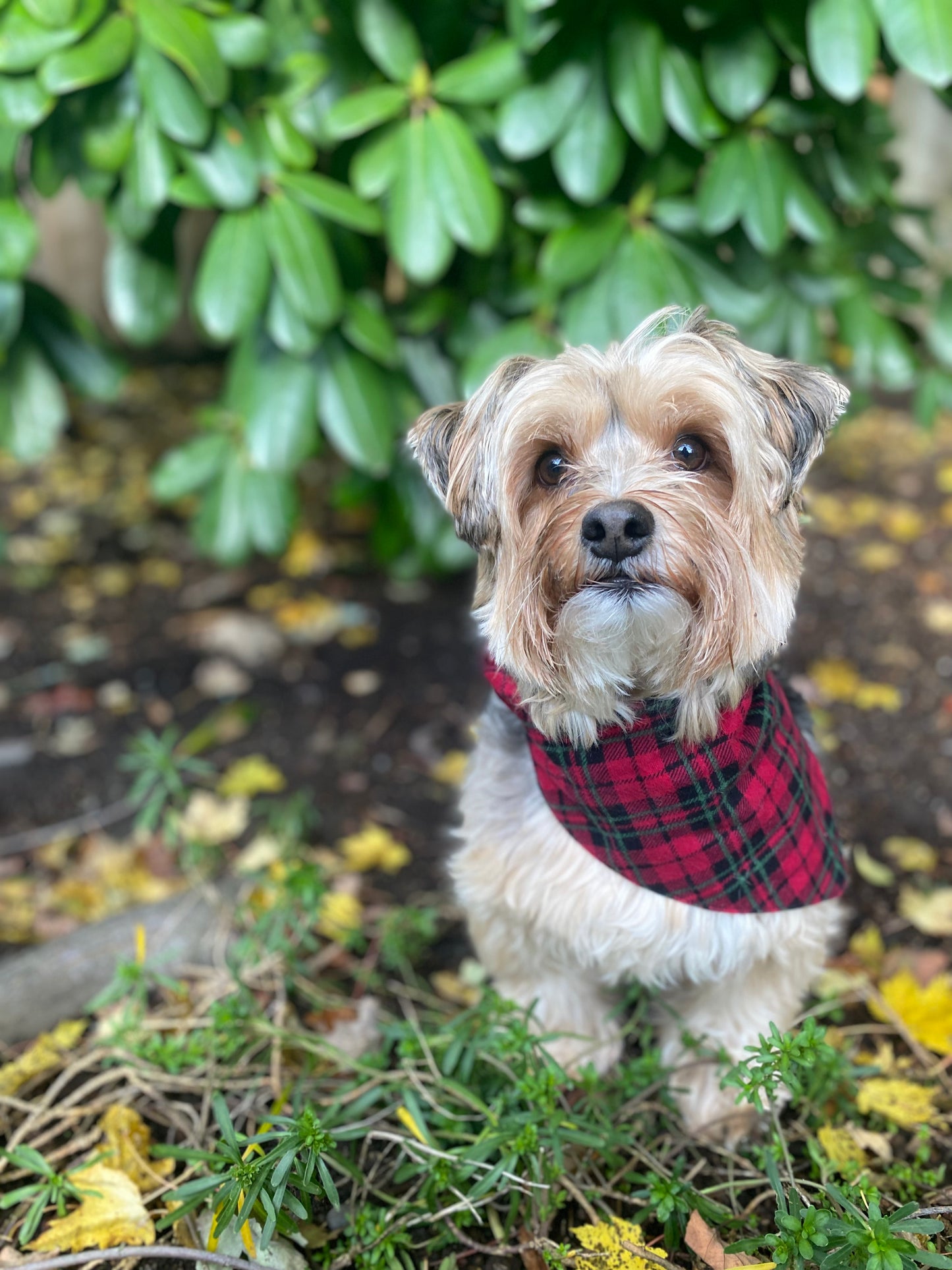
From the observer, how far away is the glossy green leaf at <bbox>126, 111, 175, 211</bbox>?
2973 mm

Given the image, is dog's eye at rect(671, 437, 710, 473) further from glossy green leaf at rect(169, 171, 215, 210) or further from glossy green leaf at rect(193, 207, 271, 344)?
glossy green leaf at rect(169, 171, 215, 210)

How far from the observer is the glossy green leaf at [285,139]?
3.10 m

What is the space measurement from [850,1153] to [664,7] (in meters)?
2.93

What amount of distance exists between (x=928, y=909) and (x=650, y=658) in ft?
5.26

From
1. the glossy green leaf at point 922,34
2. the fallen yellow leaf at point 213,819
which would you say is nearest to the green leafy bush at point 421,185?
the glossy green leaf at point 922,34

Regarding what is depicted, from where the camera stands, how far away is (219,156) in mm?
2998

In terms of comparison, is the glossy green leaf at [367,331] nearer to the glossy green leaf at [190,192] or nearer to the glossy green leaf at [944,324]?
the glossy green leaf at [190,192]

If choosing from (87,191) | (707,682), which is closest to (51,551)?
(87,191)

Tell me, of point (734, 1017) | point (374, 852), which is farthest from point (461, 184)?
point (734, 1017)

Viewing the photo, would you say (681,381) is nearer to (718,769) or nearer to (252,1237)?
(718,769)

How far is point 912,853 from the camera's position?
3203 millimetres

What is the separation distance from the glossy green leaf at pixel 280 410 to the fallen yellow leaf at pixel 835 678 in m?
2.03

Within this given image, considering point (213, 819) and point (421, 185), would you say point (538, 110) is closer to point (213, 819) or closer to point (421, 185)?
point (421, 185)

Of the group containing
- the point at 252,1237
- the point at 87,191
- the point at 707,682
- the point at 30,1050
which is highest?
the point at 87,191
